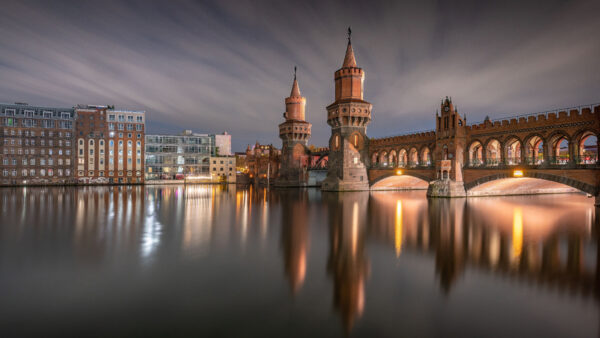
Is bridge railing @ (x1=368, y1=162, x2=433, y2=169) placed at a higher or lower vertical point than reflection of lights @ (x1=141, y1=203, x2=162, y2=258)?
higher

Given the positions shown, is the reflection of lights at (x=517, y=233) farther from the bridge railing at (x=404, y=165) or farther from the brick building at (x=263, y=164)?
the brick building at (x=263, y=164)

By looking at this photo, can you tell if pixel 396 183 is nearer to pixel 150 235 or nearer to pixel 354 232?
pixel 354 232

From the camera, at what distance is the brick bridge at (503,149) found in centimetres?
2418

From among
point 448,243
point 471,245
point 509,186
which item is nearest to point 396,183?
point 509,186

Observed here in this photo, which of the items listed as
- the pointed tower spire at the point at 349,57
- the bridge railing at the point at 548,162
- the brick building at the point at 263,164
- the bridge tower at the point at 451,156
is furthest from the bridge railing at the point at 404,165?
the brick building at the point at 263,164

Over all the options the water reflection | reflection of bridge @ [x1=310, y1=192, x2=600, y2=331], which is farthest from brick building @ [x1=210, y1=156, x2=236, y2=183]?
reflection of bridge @ [x1=310, y1=192, x2=600, y2=331]

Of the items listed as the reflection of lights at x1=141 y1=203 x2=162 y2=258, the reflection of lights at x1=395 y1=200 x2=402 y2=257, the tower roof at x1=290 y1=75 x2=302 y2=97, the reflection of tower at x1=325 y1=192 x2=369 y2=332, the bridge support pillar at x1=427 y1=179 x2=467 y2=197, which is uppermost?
the tower roof at x1=290 y1=75 x2=302 y2=97

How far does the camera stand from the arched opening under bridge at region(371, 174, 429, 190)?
45706 millimetres

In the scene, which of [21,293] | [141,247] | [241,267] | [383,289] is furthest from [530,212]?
[21,293]

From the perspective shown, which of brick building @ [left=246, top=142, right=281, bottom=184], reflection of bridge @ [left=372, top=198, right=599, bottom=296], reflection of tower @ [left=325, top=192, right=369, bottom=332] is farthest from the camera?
brick building @ [left=246, top=142, right=281, bottom=184]

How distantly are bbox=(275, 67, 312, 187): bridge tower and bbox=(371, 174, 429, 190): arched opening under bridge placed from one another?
1836 cm

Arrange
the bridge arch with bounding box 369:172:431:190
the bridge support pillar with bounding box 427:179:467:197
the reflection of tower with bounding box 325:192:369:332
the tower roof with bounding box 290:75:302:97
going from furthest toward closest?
the tower roof with bounding box 290:75:302:97 < the bridge arch with bounding box 369:172:431:190 < the bridge support pillar with bounding box 427:179:467:197 < the reflection of tower with bounding box 325:192:369:332

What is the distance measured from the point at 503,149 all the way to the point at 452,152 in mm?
4922

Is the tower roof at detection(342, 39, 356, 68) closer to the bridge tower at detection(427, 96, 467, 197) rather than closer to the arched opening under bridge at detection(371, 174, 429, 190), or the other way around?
the bridge tower at detection(427, 96, 467, 197)
